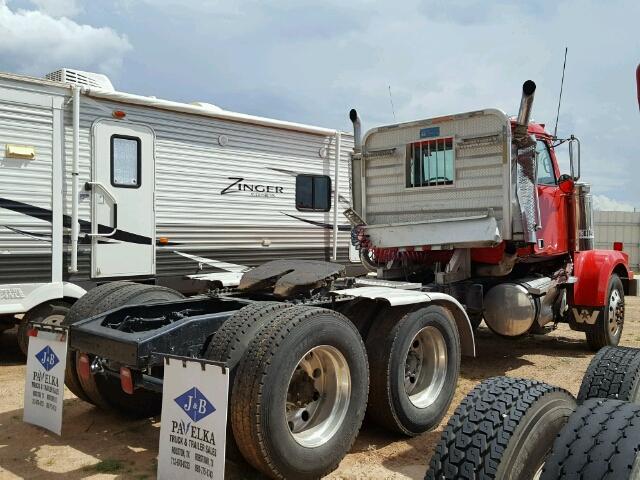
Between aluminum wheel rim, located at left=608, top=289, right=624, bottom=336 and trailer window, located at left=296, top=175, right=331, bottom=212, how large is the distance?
4013 mm

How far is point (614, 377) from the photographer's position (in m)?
3.28

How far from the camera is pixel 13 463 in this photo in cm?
398

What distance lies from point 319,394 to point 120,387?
5.40 ft

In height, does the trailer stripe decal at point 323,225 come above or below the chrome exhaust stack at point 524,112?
below

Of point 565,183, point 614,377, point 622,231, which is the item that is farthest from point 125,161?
point 622,231

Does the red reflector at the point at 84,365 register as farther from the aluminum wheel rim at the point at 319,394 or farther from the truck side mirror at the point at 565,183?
the truck side mirror at the point at 565,183

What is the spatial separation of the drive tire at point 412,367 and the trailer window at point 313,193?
431 centimetres

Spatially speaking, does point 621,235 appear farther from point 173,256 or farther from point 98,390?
point 98,390

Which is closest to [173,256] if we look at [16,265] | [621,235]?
[16,265]

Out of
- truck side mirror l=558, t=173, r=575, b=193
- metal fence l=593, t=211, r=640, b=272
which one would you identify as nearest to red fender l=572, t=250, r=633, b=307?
truck side mirror l=558, t=173, r=575, b=193

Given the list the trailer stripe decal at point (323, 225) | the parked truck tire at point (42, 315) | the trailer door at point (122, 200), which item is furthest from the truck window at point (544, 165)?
the parked truck tire at point (42, 315)

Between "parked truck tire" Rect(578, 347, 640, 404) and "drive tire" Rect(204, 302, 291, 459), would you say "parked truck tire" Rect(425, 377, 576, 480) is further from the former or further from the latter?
"drive tire" Rect(204, 302, 291, 459)

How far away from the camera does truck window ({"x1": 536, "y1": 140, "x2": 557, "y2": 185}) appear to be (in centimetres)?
674

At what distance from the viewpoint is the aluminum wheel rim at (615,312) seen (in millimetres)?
7578
